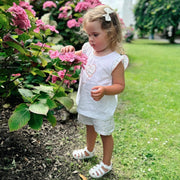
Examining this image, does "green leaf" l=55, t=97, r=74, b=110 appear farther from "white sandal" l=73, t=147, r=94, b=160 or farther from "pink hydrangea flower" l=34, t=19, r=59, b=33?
"white sandal" l=73, t=147, r=94, b=160

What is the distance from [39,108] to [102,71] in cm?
55

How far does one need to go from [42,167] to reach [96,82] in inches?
34.7

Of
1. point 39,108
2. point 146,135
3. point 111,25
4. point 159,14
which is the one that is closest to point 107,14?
point 111,25

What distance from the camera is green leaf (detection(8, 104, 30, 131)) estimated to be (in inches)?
52.3

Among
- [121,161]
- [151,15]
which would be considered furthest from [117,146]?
[151,15]

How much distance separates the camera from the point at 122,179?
1.83 meters

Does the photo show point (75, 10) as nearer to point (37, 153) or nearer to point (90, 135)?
point (90, 135)

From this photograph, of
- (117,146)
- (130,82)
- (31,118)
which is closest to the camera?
(31,118)

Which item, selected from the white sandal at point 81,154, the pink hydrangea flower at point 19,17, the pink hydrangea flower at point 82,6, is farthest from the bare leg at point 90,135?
the pink hydrangea flower at point 82,6

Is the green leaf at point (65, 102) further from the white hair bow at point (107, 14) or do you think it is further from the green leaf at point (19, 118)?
the white hair bow at point (107, 14)

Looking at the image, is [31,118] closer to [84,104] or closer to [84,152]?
[84,104]

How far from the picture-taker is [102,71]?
1.58 metres

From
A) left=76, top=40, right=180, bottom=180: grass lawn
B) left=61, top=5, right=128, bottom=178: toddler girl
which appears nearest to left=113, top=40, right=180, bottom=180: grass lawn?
left=76, top=40, right=180, bottom=180: grass lawn

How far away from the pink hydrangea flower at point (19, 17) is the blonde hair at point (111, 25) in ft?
1.49
